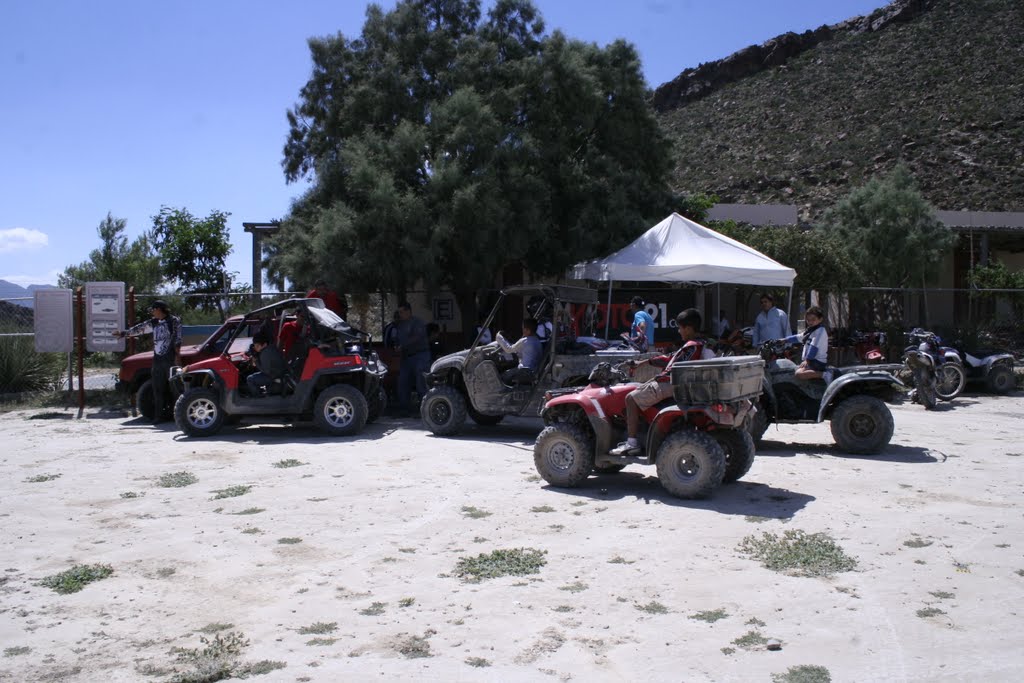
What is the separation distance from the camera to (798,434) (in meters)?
11.6

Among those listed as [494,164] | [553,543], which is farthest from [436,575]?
[494,164]

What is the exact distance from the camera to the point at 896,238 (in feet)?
71.6

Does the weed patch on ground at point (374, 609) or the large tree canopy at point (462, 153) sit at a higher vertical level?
the large tree canopy at point (462, 153)

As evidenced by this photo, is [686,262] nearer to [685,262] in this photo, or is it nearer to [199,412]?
Answer: [685,262]

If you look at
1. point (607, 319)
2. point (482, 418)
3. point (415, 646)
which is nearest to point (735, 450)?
point (415, 646)

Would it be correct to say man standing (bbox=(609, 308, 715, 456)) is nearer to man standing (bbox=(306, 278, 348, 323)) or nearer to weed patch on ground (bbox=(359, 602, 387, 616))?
weed patch on ground (bbox=(359, 602, 387, 616))

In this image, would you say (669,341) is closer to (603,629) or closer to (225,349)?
(225,349)

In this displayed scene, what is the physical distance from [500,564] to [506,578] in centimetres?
24

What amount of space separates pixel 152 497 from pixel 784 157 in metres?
42.1

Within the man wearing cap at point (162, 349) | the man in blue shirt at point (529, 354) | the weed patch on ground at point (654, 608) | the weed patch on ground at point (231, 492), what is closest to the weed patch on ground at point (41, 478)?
the weed patch on ground at point (231, 492)

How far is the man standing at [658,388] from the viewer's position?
783 cm

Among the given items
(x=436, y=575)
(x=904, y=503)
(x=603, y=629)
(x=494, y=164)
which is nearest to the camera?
(x=603, y=629)

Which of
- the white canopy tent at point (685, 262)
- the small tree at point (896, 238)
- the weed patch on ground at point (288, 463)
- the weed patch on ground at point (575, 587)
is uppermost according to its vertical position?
the small tree at point (896, 238)

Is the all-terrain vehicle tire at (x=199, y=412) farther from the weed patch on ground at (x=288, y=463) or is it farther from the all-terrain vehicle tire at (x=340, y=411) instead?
the weed patch on ground at (x=288, y=463)
